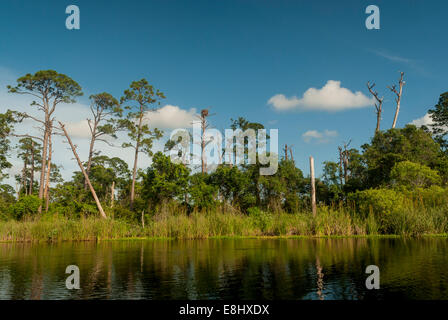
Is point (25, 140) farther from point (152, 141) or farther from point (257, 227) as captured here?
point (257, 227)

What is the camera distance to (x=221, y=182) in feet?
93.2

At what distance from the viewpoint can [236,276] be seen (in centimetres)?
796

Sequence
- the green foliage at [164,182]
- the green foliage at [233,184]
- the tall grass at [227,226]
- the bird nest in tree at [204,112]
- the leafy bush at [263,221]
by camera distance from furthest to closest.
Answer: the bird nest in tree at [204,112]
the green foliage at [233,184]
the green foliage at [164,182]
the leafy bush at [263,221]
the tall grass at [227,226]

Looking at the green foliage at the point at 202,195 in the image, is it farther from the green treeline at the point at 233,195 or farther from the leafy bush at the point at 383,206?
the leafy bush at the point at 383,206

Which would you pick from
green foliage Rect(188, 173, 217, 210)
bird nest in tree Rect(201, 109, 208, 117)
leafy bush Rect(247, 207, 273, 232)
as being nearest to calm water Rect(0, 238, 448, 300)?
leafy bush Rect(247, 207, 273, 232)

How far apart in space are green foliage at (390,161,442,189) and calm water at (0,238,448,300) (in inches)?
488

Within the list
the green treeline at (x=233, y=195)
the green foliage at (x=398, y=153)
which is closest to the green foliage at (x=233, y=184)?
the green treeline at (x=233, y=195)

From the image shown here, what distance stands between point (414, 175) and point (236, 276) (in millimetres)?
18759

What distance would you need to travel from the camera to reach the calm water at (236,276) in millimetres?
6309

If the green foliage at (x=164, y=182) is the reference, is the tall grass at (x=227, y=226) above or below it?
below

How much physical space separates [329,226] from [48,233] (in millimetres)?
14781

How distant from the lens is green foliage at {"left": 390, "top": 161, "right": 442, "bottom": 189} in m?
22.6

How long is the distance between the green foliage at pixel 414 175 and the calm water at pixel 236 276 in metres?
12.4

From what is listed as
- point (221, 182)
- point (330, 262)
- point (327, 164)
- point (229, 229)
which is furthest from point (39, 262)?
point (327, 164)
